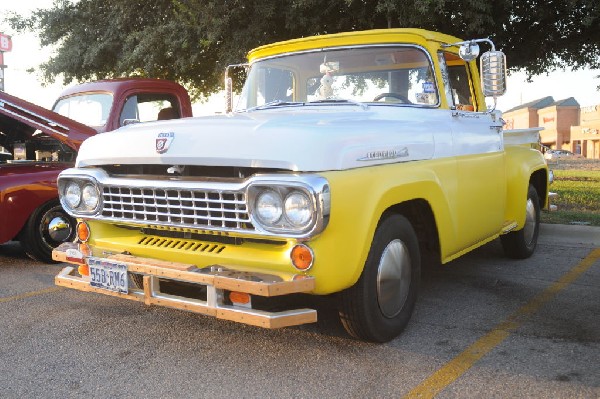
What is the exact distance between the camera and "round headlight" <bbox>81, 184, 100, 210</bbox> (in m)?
3.87

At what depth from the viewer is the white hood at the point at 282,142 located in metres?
A: 3.11

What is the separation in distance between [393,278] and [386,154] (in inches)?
28.8

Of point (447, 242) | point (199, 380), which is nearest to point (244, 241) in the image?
point (199, 380)

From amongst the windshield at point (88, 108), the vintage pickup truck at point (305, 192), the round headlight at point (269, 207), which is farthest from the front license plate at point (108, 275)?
the windshield at point (88, 108)

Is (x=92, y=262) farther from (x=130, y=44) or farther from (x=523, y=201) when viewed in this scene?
(x=130, y=44)

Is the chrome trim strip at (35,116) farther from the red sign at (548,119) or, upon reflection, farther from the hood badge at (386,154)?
the red sign at (548,119)

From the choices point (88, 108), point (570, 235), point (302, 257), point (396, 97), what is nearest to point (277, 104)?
point (396, 97)

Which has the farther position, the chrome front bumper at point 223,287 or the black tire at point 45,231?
the black tire at point 45,231

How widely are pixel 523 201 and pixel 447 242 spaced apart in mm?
1725

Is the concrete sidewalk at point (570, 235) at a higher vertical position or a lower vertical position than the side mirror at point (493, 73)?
lower

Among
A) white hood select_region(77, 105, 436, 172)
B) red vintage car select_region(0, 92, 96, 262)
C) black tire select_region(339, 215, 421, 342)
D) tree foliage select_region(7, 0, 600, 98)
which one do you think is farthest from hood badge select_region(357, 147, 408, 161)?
tree foliage select_region(7, 0, 600, 98)

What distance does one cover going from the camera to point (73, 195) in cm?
399

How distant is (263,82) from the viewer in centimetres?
498

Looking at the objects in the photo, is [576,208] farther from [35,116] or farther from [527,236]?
[35,116]
